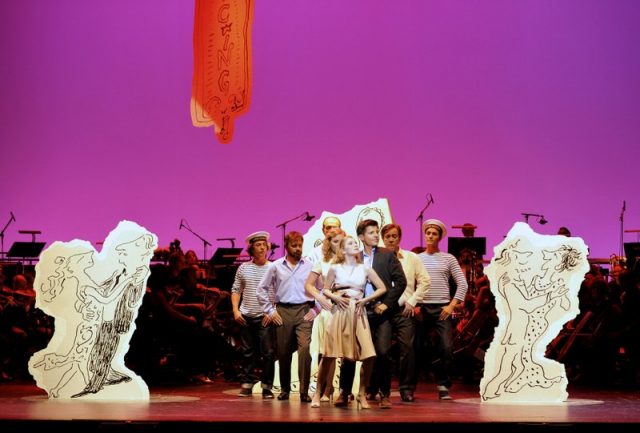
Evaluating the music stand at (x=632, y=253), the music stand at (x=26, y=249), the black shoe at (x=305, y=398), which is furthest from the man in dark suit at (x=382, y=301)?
the music stand at (x=26, y=249)

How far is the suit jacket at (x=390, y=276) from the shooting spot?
25.5ft

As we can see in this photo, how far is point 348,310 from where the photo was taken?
24.8ft

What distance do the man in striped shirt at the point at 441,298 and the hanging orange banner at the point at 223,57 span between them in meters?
5.42

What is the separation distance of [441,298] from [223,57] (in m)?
6.01

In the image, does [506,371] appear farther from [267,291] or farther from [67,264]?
[67,264]

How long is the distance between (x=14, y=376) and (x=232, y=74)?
4.81 metres

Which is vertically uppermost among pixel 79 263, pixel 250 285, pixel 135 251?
pixel 135 251

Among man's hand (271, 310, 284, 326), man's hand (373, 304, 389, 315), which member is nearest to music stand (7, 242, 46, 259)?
man's hand (271, 310, 284, 326)

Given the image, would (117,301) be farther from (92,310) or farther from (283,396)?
(283,396)

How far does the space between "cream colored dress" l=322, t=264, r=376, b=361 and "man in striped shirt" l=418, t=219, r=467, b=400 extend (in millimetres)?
1244

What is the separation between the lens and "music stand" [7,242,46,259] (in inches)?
518

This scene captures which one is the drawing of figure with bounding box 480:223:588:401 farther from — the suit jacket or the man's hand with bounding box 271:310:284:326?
the man's hand with bounding box 271:310:284:326

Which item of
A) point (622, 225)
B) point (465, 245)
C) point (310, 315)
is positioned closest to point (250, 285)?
point (310, 315)

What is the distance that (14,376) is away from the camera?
11273mm
